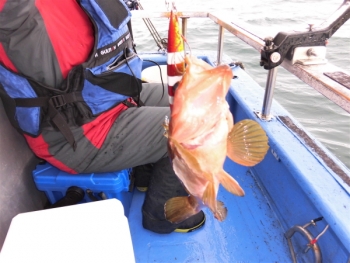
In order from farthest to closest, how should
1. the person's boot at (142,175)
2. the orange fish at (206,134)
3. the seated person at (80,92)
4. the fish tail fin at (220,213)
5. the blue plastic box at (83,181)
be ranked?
the person's boot at (142,175)
the blue plastic box at (83,181)
the seated person at (80,92)
the fish tail fin at (220,213)
the orange fish at (206,134)

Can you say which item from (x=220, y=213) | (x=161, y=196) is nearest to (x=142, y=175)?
(x=161, y=196)

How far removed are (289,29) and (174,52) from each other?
88cm

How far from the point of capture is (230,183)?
1.16m

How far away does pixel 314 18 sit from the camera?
24.8ft

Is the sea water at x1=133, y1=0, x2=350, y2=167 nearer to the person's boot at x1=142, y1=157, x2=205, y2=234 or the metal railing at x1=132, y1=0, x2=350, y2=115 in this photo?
the metal railing at x1=132, y1=0, x2=350, y2=115

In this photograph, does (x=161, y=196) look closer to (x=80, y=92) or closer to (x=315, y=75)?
(x=80, y=92)

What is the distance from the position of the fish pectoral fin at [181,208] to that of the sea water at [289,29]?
3.31ft

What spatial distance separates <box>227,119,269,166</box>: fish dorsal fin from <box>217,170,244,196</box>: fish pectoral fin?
0.24 ft

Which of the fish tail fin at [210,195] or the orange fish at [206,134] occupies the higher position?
the orange fish at [206,134]

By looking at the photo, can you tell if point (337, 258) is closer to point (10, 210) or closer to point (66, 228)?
point (66, 228)

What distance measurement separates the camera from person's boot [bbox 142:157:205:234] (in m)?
1.84

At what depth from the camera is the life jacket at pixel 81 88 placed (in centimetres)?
156

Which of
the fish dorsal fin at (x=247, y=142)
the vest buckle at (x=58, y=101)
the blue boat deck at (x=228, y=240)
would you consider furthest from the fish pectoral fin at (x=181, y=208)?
the vest buckle at (x=58, y=101)

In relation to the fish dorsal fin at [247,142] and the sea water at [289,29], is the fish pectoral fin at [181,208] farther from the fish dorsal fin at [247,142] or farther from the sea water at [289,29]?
the sea water at [289,29]
